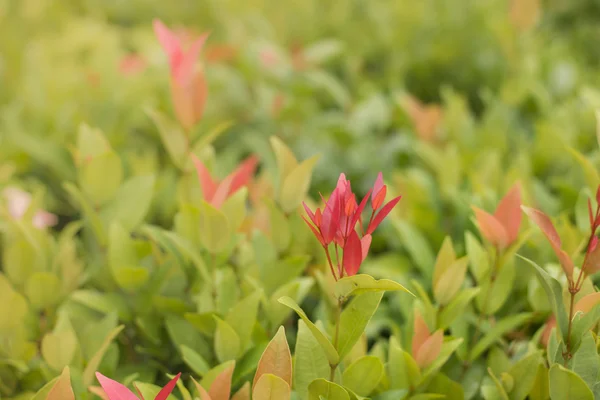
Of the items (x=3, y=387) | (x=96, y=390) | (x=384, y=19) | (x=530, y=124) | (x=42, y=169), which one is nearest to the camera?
(x=96, y=390)

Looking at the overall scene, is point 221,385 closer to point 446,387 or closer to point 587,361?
point 446,387

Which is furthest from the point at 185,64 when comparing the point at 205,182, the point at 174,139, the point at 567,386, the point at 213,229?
the point at 567,386

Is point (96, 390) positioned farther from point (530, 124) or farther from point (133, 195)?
point (530, 124)

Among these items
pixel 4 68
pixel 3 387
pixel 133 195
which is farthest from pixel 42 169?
pixel 3 387

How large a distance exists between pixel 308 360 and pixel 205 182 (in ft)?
1.35

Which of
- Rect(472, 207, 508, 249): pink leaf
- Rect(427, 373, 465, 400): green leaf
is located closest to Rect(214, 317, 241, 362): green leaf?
Rect(427, 373, 465, 400): green leaf

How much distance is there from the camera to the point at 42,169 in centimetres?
194

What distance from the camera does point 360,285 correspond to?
0.86 metres

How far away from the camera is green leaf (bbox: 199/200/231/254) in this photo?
1092 mm

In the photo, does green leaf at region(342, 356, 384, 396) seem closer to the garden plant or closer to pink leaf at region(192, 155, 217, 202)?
the garden plant

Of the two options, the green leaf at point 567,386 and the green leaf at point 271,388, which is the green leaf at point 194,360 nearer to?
the green leaf at point 271,388

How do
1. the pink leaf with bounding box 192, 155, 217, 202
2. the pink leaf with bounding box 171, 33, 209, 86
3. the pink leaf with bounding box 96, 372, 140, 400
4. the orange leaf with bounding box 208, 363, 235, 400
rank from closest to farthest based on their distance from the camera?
1. the pink leaf with bounding box 96, 372, 140, 400
2. the orange leaf with bounding box 208, 363, 235, 400
3. the pink leaf with bounding box 192, 155, 217, 202
4. the pink leaf with bounding box 171, 33, 209, 86

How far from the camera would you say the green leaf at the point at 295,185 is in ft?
3.86

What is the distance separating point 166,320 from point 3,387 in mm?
333
